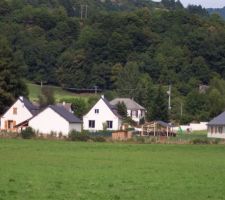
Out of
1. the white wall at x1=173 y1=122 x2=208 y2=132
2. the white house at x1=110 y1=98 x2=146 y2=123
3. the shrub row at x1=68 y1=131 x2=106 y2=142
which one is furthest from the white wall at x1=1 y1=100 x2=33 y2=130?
the white house at x1=110 y1=98 x2=146 y2=123

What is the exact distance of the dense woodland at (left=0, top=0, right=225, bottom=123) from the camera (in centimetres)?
15512

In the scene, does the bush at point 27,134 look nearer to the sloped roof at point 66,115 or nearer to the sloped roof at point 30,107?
the sloped roof at point 66,115

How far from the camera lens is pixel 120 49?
555 ft

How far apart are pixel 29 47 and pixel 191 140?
350 feet

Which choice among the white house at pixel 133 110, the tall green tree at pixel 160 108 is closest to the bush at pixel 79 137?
the tall green tree at pixel 160 108

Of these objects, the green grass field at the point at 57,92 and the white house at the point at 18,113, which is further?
the green grass field at the point at 57,92

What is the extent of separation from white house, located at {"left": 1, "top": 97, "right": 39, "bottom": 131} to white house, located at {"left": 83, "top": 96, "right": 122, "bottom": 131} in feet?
29.9

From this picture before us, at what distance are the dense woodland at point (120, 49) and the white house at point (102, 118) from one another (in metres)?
38.4

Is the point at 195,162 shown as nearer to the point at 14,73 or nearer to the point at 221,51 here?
the point at 14,73

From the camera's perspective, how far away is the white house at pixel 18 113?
87625 mm

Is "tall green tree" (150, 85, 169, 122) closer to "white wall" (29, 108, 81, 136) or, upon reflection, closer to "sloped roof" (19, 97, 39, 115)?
"sloped roof" (19, 97, 39, 115)

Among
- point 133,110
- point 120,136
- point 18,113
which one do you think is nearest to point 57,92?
point 133,110

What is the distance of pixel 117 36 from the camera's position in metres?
170

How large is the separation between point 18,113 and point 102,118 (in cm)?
1215
